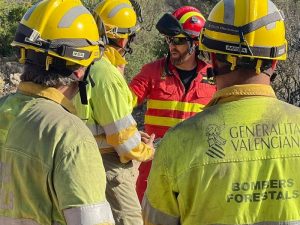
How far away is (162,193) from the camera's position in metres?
2.58

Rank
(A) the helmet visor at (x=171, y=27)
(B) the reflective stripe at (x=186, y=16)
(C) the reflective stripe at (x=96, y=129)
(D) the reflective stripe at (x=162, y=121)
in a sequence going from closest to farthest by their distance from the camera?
(C) the reflective stripe at (x=96, y=129), (D) the reflective stripe at (x=162, y=121), (A) the helmet visor at (x=171, y=27), (B) the reflective stripe at (x=186, y=16)

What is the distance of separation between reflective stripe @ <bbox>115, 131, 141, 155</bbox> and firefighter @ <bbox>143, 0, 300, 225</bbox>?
2080mm

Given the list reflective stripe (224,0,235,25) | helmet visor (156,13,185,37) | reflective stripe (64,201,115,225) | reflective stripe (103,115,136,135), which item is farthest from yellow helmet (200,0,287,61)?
helmet visor (156,13,185,37)

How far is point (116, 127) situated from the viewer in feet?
15.1

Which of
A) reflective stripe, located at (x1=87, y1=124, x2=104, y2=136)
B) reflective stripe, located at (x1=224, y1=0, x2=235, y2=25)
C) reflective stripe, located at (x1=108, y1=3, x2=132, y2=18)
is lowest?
reflective stripe, located at (x1=87, y1=124, x2=104, y2=136)

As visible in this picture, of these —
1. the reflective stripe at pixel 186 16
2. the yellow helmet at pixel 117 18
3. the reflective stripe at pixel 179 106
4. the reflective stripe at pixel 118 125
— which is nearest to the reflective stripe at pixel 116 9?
the yellow helmet at pixel 117 18

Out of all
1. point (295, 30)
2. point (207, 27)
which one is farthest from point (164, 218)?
point (295, 30)

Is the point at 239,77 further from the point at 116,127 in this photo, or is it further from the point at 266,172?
the point at 116,127

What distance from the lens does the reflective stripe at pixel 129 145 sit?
4.72 metres

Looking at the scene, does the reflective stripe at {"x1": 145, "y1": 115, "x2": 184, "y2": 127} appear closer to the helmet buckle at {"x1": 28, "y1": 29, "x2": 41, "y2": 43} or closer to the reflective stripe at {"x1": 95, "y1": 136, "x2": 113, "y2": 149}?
the reflective stripe at {"x1": 95, "y1": 136, "x2": 113, "y2": 149}

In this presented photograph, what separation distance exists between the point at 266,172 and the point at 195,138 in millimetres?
304

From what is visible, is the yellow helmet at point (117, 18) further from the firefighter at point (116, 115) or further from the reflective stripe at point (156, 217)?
the reflective stripe at point (156, 217)

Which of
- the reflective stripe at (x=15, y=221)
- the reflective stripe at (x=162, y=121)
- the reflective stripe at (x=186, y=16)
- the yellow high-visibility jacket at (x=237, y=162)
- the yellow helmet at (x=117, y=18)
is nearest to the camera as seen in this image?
the yellow high-visibility jacket at (x=237, y=162)

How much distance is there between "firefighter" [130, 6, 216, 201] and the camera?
564 centimetres
